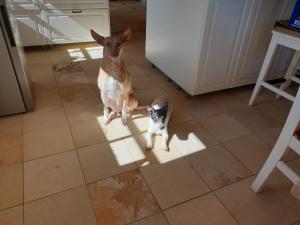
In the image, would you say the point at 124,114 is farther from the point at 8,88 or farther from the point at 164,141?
the point at 8,88

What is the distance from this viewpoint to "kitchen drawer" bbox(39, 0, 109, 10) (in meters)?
2.87

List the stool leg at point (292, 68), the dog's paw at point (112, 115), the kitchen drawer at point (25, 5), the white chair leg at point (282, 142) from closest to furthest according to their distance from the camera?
the white chair leg at point (282, 142)
the dog's paw at point (112, 115)
the stool leg at point (292, 68)
the kitchen drawer at point (25, 5)

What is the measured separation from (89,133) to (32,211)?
67 centimetres

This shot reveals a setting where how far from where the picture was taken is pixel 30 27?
2943 millimetres

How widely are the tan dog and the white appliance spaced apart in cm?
58

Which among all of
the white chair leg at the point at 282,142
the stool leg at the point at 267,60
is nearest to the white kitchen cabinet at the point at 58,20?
the stool leg at the point at 267,60

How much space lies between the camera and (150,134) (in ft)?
5.54

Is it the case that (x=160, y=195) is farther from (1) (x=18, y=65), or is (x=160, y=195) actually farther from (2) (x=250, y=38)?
(2) (x=250, y=38)

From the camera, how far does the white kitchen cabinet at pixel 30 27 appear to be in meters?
2.84

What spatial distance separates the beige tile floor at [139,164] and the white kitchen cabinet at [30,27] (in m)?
0.99

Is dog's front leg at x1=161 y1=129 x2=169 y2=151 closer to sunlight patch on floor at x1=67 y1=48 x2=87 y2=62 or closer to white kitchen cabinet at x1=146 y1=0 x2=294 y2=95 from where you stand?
white kitchen cabinet at x1=146 y1=0 x2=294 y2=95

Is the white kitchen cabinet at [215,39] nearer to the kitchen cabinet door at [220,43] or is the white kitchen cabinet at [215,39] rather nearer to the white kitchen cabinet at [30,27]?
the kitchen cabinet door at [220,43]

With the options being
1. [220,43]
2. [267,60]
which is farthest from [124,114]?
[267,60]

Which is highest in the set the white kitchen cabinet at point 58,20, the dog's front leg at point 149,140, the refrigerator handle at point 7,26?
the refrigerator handle at point 7,26
